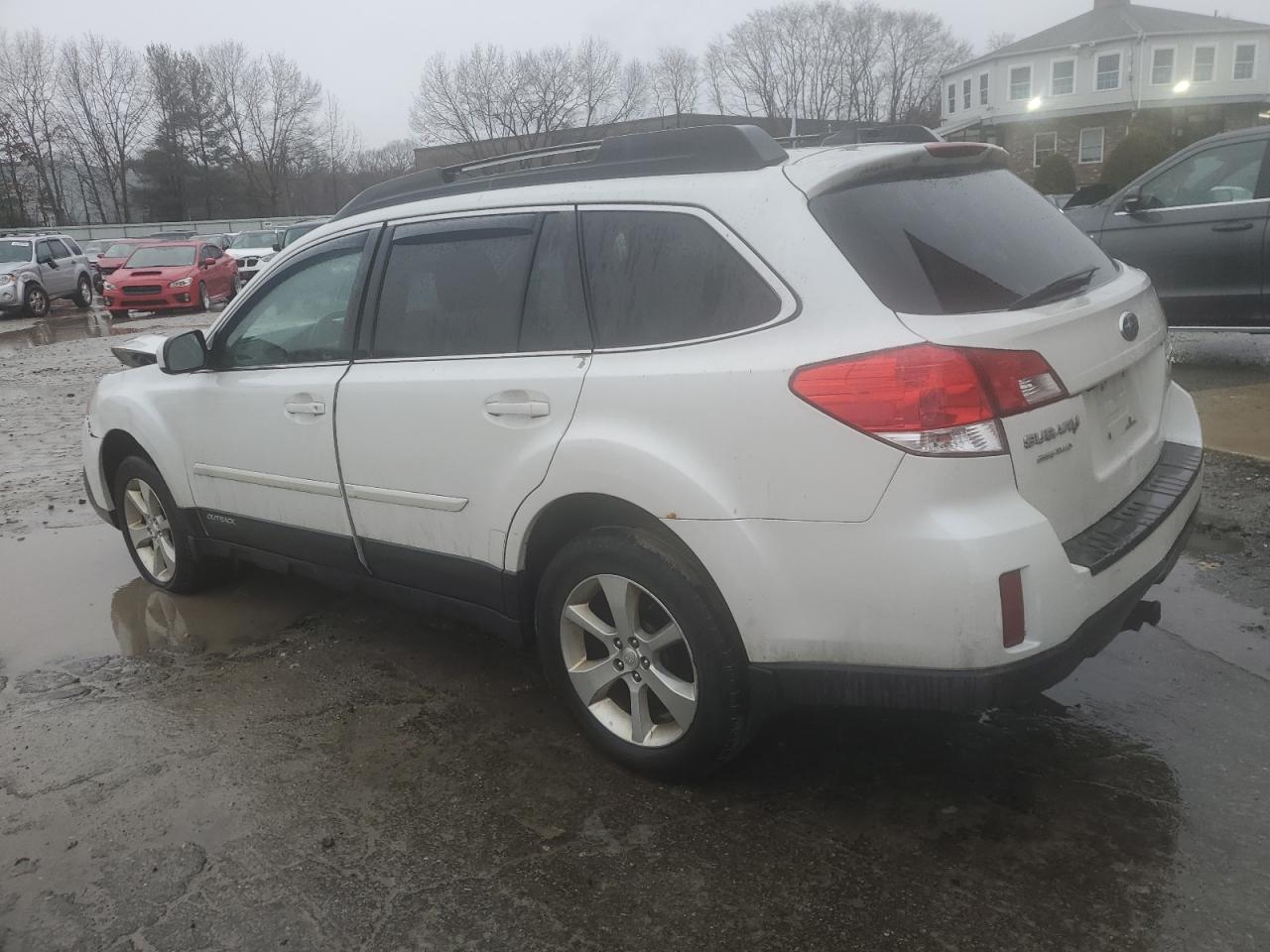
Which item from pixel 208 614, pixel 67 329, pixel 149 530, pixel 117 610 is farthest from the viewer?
pixel 67 329

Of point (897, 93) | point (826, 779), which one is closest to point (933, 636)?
point (826, 779)

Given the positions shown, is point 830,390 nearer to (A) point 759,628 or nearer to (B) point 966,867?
(A) point 759,628

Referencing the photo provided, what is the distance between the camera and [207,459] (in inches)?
178

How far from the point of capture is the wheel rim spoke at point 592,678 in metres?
3.17

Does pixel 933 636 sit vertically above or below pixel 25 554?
above

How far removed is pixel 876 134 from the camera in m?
3.42

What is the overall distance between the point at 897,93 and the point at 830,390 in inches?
3689

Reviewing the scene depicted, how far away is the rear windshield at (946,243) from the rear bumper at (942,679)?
2.86 ft

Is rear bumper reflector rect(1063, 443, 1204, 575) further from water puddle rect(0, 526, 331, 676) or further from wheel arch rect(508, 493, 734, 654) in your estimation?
water puddle rect(0, 526, 331, 676)

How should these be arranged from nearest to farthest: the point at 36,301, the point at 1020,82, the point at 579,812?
the point at 579,812 → the point at 36,301 → the point at 1020,82

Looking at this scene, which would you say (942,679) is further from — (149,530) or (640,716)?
(149,530)

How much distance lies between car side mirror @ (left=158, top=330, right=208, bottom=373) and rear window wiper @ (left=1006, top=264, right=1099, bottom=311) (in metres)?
3.31

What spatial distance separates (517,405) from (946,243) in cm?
133

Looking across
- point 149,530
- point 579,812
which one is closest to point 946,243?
point 579,812
